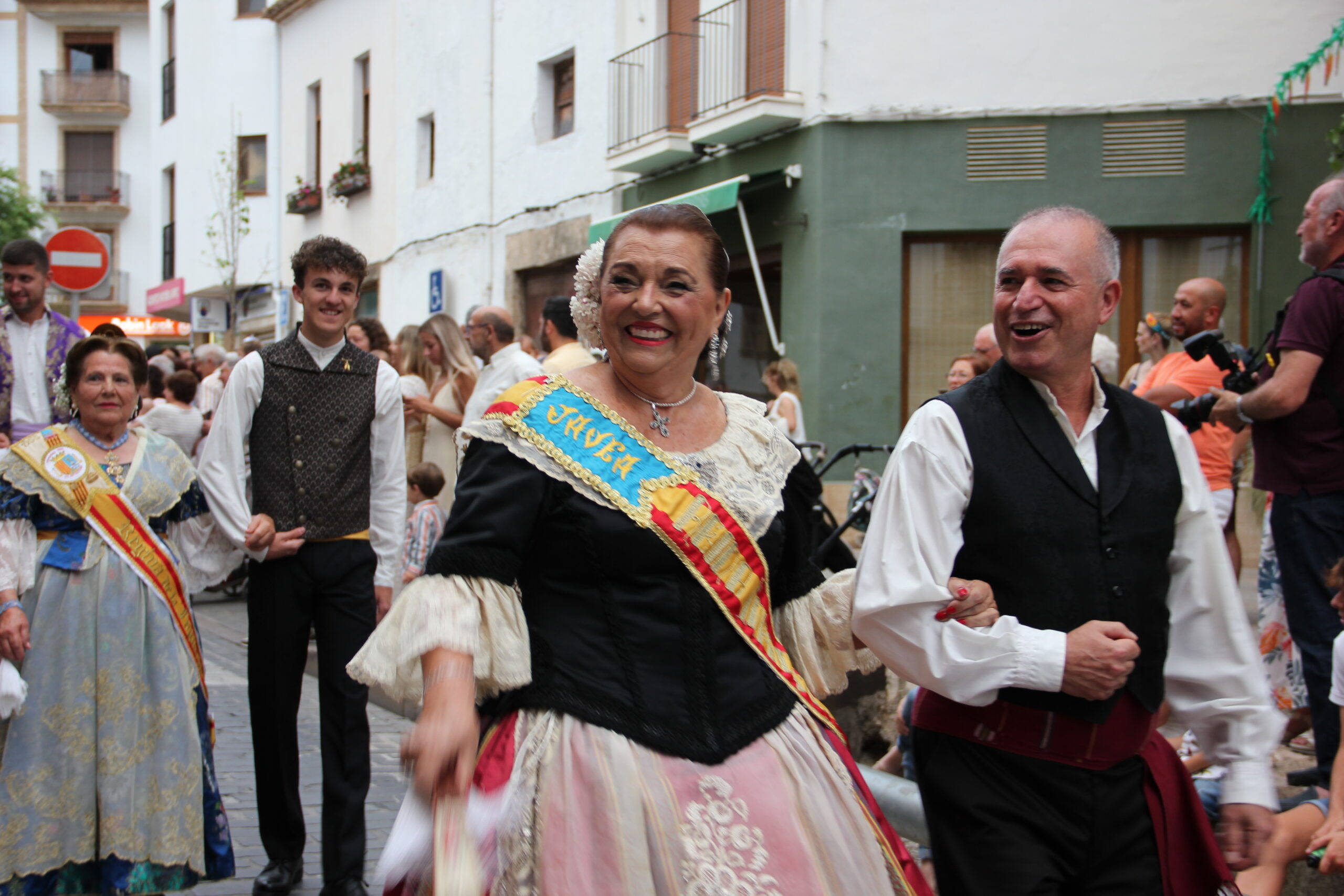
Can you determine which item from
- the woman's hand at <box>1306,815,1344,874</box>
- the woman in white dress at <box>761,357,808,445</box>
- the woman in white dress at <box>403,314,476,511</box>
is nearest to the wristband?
the woman's hand at <box>1306,815,1344,874</box>

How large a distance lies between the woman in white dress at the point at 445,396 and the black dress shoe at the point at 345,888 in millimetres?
3623

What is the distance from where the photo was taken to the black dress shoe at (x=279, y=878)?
4.30 metres

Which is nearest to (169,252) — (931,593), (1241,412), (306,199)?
(306,199)

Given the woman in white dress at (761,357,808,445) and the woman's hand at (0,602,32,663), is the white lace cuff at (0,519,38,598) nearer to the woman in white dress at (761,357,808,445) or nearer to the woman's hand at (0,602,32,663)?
the woman's hand at (0,602,32,663)

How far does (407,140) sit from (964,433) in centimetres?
1871

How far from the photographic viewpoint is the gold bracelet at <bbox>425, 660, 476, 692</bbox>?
2156mm

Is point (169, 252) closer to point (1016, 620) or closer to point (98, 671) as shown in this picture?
point (98, 671)

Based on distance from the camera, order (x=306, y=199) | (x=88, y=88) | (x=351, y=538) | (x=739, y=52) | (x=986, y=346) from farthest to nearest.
→ (x=88, y=88), (x=306, y=199), (x=739, y=52), (x=986, y=346), (x=351, y=538)

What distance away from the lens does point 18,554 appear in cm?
404

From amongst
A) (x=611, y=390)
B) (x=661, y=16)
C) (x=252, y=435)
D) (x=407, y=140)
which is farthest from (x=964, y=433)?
(x=407, y=140)

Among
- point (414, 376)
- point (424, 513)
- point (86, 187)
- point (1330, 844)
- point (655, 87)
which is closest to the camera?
point (1330, 844)

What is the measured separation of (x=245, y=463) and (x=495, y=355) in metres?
2.78

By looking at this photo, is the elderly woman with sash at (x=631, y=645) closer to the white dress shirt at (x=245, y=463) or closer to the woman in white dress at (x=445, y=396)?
the white dress shirt at (x=245, y=463)

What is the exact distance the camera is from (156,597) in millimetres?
4223
